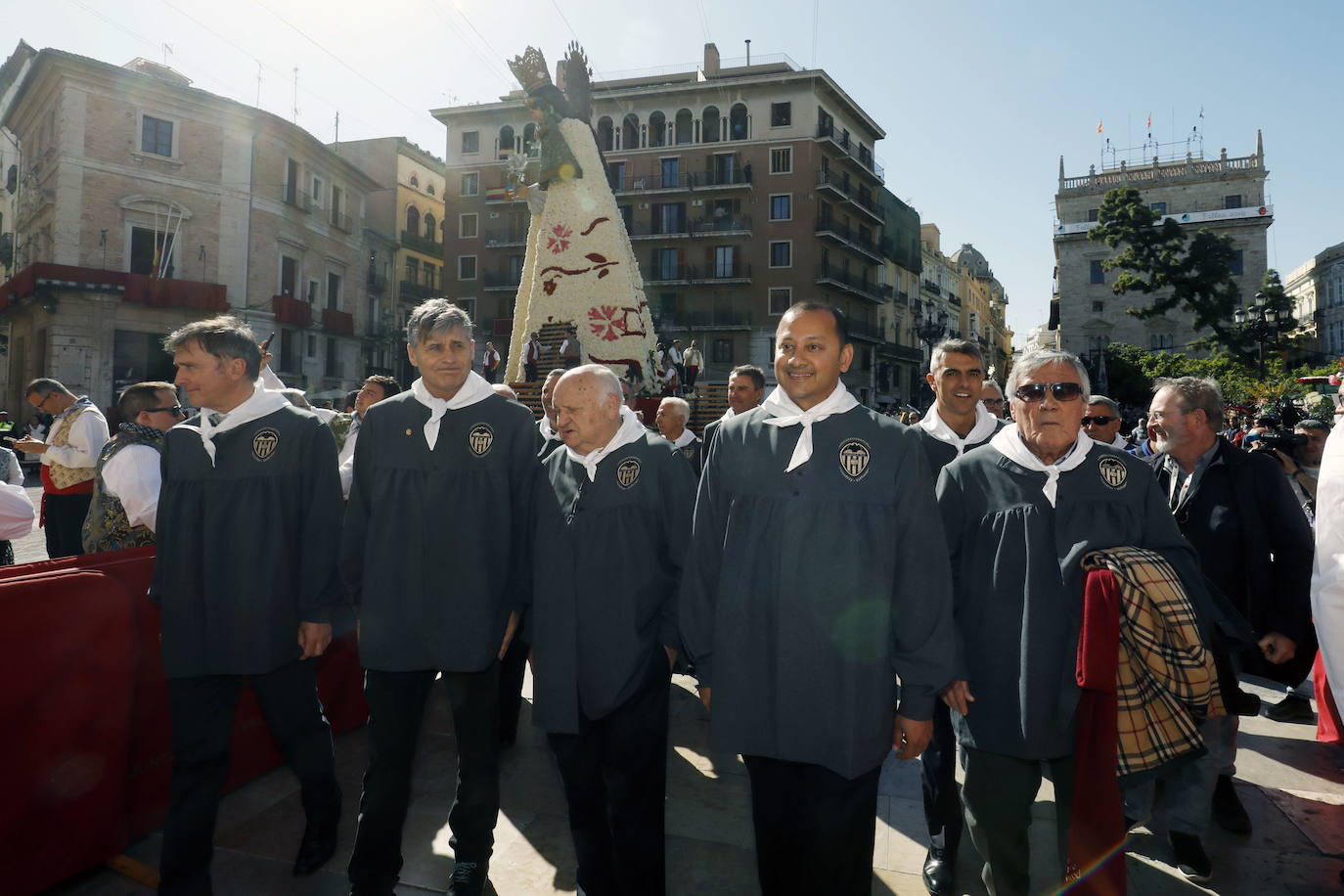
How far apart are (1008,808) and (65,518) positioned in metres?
6.81

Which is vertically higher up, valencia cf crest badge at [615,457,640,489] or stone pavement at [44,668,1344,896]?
valencia cf crest badge at [615,457,640,489]

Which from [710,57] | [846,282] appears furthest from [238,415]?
[710,57]

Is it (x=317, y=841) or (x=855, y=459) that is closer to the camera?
(x=855, y=459)

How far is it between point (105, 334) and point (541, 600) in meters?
27.8

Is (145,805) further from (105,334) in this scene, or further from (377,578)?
(105,334)

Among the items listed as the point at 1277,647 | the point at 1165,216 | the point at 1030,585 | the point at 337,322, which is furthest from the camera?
the point at 1165,216

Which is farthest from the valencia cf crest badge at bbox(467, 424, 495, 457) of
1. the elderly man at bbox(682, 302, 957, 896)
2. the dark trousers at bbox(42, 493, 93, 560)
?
the dark trousers at bbox(42, 493, 93, 560)

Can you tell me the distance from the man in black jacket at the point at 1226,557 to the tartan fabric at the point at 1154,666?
883mm

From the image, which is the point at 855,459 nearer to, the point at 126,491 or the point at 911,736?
the point at 911,736

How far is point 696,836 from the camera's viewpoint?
329 cm

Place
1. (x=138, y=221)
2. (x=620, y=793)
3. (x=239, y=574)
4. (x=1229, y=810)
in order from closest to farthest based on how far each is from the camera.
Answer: (x=620, y=793) → (x=239, y=574) → (x=1229, y=810) → (x=138, y=221)

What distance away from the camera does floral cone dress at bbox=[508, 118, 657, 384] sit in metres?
14.1

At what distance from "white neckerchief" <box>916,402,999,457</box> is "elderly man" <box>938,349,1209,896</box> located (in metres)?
1.02

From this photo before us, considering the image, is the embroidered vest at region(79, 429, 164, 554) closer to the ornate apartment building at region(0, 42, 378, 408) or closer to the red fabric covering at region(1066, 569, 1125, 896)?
the red fabric covering at region(1066, 569, 1125, 896)
